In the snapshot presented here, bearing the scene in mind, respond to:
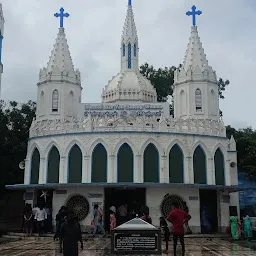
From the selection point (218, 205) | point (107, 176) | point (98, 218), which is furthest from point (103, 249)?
point (218, 205)

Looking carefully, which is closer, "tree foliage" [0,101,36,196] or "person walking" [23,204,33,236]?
"person walking" [23,204,33,236]

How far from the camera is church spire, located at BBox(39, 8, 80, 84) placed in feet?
94.1

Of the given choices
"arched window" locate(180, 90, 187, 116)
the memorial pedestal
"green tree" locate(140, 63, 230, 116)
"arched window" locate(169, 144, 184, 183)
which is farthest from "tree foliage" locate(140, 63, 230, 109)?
the memorial pedestal

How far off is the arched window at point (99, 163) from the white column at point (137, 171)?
166cm

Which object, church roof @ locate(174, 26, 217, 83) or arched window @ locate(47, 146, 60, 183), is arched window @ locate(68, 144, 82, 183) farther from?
church roof @ locate(174, 26, 217, 83)

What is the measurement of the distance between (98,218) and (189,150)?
6.60m

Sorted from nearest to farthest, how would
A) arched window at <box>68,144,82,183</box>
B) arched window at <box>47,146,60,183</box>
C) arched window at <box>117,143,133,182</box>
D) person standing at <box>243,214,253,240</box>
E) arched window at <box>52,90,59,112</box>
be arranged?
person standing at <box>243,214,253,240</box> → arched window at <box>117,143,133,182</box> → arched window at <box>68,144,82,183</box> → arched window at <box>47,146,60,183</box> → arched window at <box>52,90,59,112</box>

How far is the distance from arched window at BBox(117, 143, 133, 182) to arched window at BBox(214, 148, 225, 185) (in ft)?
17.0

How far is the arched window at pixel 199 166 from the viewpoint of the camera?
2470cm

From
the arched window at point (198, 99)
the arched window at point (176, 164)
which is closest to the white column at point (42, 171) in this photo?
the arched window at point (176, 164)

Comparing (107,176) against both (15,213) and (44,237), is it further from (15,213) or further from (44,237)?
(15,213)

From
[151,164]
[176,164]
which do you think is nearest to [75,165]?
[151,164]

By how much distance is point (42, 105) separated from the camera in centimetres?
2850

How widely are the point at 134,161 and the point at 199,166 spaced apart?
3.88m
